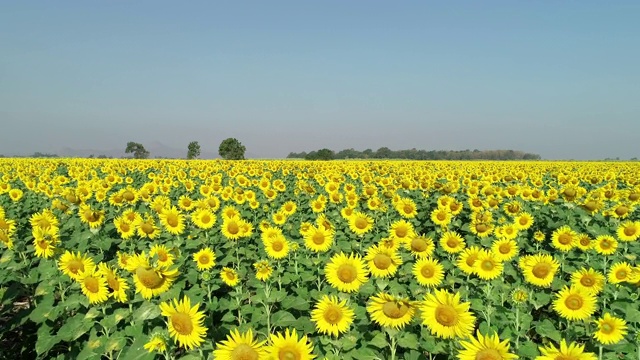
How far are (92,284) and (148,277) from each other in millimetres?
736

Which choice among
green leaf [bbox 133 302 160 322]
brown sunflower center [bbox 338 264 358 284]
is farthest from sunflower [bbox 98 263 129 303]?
brown sunflower center [bbox 338 264 358 284]

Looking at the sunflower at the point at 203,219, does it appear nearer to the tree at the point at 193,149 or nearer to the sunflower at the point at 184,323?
the sunflower at the point at 184,323

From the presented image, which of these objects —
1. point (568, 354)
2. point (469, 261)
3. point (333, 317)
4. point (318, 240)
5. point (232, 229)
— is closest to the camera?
point (568, 354)

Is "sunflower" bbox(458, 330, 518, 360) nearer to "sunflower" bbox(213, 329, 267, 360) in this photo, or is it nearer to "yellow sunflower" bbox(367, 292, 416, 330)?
"yellow sunflower" bbox(367, 292, 416, 330)

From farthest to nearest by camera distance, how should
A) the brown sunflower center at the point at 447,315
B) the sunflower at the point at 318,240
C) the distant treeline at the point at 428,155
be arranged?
the distant treeline at the point at 428,155 → the sunflower at the point at 318,240 → the brown sunflower center at the point at 447,315

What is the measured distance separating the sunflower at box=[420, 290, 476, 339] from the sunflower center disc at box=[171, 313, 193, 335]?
5.84 feet

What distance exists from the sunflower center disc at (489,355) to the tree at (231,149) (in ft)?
253

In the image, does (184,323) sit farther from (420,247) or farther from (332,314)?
(420,247)

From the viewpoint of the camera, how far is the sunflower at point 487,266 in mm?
4789

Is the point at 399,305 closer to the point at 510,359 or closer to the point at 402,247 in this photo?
the point at 510,359

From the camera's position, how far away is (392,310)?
115 inches

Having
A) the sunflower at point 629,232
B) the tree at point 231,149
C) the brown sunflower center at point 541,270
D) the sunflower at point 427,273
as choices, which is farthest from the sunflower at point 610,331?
the tree at point 231,149

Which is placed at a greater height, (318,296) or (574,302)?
(574,302)

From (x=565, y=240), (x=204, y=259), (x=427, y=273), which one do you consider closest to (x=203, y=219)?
(x=204, y=259)
